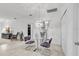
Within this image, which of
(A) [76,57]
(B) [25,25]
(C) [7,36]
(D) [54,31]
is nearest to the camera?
(A) [76,57]

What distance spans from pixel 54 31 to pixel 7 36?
5.11 m

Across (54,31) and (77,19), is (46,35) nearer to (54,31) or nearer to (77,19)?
(54,31)

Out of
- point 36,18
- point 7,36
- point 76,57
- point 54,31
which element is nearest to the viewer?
point 76,57

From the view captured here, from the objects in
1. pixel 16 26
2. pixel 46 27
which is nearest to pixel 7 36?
pixel 16 26

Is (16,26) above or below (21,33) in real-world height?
above

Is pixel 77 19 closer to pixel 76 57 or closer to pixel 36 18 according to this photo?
pixel 76 57

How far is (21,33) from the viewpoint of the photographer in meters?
8.10

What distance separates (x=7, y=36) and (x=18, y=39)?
2.16 meters

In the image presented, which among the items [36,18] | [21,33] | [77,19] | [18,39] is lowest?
[18,39]

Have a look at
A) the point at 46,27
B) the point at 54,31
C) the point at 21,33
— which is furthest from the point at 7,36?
the point at 54,31

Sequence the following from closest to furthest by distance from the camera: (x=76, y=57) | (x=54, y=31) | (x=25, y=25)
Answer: (x=76, y=57)
(x=54, y=31)
(x=25, y=25)

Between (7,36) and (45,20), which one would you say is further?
(7,36)

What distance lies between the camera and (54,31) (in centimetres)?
694

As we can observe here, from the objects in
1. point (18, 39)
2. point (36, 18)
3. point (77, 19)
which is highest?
point (36, 18)
